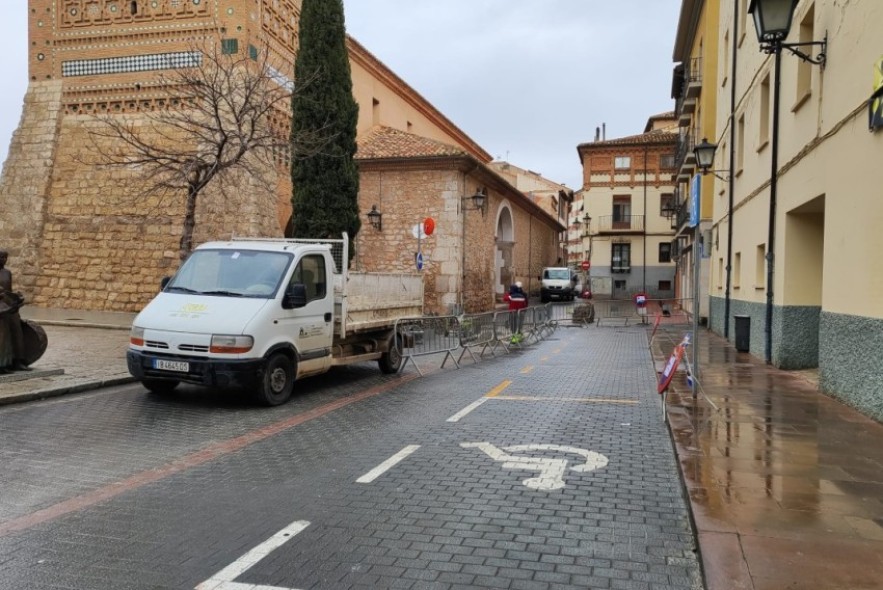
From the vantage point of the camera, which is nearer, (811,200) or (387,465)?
(387,465)

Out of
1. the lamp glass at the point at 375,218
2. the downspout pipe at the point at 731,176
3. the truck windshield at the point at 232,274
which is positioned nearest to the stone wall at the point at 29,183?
the lamp glass at the point at 375,218

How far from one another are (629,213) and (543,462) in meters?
45.6

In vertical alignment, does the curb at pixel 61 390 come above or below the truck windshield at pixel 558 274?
below

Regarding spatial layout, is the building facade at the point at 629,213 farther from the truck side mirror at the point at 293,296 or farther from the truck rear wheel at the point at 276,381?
the truck rear wheel at the point at 276,381

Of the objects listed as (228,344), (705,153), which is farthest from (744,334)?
(228,344)

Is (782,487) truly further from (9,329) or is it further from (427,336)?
(9,329)

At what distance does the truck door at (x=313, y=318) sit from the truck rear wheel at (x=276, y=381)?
0.27 metres

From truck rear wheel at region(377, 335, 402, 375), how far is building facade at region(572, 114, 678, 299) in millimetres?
38733

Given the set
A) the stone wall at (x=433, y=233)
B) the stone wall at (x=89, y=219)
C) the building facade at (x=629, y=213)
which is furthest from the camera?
the building facade at (x=629, y=213)

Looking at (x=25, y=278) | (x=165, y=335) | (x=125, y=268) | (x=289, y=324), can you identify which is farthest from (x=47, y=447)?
(x=25, y=278)

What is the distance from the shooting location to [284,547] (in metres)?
3.83

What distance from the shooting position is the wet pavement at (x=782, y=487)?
3.41 metres

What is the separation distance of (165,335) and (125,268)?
13090mm

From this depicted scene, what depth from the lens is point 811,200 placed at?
9773 millimetres
